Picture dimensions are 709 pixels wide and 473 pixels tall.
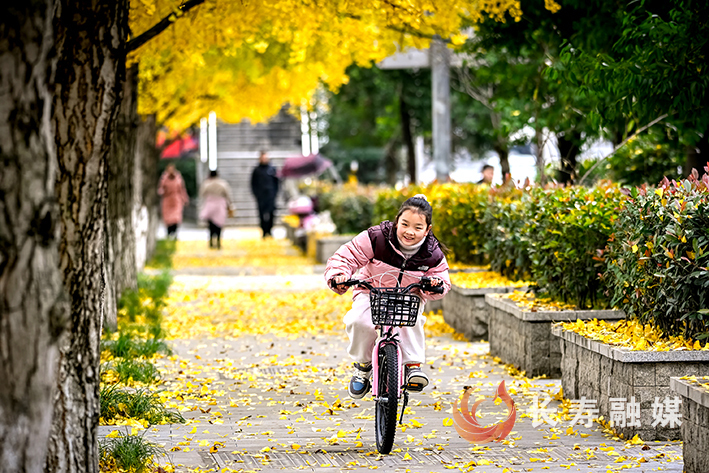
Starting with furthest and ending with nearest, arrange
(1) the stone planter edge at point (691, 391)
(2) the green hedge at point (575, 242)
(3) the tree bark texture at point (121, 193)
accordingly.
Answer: (3) the tree bark texture at point (121, 193) < (2) the green hedge at point (575, 242) < (1) the stone planter edge at point (691, 391)

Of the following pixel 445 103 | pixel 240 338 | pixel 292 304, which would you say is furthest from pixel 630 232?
pixel 445 103

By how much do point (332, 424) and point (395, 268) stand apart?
1.20 m

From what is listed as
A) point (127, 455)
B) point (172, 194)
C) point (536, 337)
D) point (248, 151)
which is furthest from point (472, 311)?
point (248, 151)

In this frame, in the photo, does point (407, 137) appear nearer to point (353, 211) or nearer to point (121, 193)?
point (353, 211)

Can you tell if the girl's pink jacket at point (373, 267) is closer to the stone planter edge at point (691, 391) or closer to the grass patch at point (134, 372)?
the stone planter edge at point (691, 391)

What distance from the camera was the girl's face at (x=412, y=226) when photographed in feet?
20.5

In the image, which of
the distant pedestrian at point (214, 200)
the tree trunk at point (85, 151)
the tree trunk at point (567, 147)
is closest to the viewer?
the tree trunk at point (85, 151)

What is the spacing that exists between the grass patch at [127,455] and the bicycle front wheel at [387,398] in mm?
1318

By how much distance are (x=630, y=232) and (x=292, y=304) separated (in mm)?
7814

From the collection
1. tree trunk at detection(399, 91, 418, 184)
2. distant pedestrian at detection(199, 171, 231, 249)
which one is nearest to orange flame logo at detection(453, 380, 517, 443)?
distant pedestrian at detection(199, 171, 231, 249)

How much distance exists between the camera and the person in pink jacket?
20.7ft

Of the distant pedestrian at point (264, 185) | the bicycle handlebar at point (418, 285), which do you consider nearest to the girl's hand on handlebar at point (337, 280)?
the bicycle handlebar at point (418, 285)

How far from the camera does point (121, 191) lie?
1177 cm

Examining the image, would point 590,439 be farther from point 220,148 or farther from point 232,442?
point 220,148
